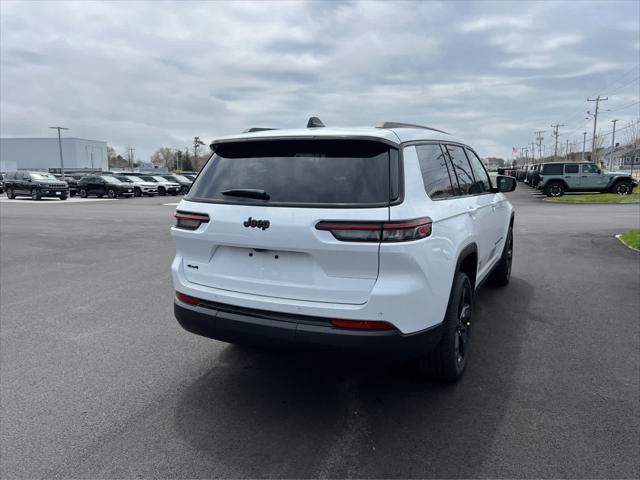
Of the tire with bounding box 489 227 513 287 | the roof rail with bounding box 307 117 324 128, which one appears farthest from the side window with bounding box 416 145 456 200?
the tire with bounding box 489 227 513 287

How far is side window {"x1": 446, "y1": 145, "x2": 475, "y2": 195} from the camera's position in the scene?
162 inches

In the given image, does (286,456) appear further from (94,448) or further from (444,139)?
(444,139)

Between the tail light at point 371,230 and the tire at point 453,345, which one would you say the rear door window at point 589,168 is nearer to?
the tire at point 453,345

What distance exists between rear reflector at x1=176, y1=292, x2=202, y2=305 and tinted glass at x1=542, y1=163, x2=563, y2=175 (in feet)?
97.1

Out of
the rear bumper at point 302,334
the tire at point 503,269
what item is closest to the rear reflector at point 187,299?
the rear bumper at point 302,334

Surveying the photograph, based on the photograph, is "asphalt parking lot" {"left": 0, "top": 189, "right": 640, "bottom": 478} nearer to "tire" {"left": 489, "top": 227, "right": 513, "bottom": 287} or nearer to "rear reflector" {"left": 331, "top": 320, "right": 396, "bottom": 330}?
"rear reflector" {"left": 331, "top": 320, "right": 396, "bottom": 330}

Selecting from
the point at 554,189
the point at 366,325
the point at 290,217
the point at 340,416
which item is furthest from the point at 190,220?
the point at 554,189

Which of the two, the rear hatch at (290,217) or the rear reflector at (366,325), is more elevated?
the rear hatch at (290,217)

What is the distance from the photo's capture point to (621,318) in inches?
204

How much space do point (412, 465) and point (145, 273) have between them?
19.8 feet

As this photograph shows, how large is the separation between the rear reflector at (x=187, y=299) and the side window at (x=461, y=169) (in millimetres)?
2289

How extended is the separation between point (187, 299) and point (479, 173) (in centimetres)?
334

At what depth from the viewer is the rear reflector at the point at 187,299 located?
3381mm

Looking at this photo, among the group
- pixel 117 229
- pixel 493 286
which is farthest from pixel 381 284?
pixel 117 229
